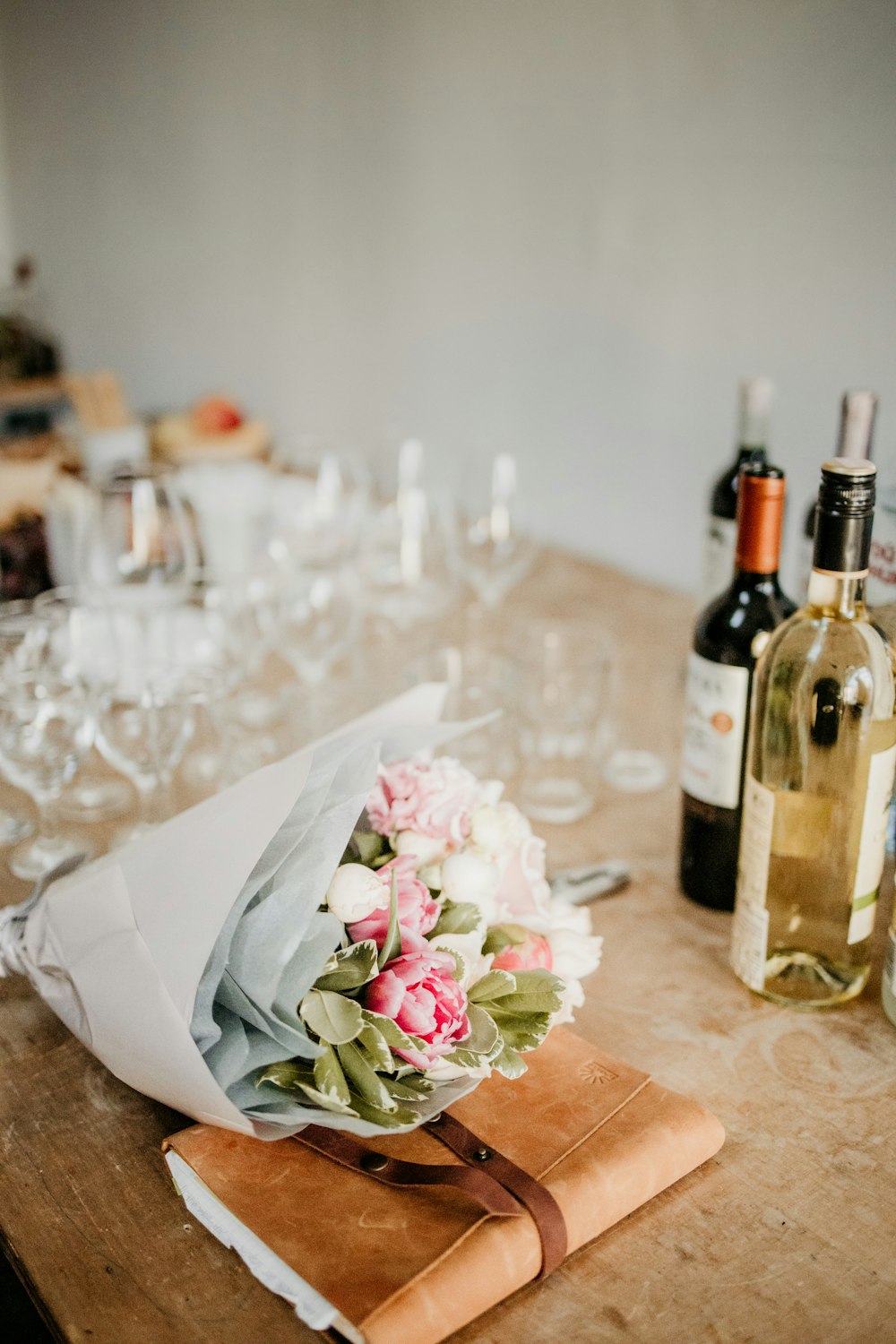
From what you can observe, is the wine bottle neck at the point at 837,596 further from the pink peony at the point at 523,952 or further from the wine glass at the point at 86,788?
the wine glass at the point at 86,788

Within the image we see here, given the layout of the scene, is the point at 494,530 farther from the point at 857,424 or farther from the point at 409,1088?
the point at 409,1088

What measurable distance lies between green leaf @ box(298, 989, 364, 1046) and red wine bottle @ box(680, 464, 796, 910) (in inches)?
15.0

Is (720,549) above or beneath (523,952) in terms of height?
above

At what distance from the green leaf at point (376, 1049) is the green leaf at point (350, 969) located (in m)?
0.02

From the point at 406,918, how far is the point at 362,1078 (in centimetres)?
9

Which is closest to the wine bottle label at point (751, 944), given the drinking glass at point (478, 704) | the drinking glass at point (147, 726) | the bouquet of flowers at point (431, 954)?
the bouquet of flowers at point (431, 954)

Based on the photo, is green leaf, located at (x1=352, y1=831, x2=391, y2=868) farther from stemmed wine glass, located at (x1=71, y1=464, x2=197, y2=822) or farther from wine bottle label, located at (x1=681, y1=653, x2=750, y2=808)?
stemmed wine glass, located at (x1=71, y1=464, x2=197, y2=822)

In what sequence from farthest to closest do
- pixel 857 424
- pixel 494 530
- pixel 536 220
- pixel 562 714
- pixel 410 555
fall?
pixel 536 220
pixel 410 555
pixel 494 530
pixel 562 714
pixel 857 424

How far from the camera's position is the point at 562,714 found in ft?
3.95


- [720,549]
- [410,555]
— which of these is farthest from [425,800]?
[410,555]

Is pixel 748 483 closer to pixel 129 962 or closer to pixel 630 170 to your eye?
pixel 129 962

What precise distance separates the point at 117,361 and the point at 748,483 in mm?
3065

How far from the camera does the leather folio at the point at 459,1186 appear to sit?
22.2 inches

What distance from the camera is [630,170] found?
171 centimetres
